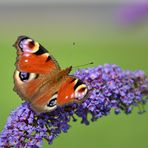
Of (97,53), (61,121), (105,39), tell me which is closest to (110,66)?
(61,121)

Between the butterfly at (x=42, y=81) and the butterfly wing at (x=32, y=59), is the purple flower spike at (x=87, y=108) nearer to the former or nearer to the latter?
the butterfly at (x=42, y=81)

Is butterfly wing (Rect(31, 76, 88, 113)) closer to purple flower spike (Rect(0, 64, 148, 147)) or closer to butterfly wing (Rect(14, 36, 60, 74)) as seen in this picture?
purple flower spike (Rect(0, 64, 148, 147))

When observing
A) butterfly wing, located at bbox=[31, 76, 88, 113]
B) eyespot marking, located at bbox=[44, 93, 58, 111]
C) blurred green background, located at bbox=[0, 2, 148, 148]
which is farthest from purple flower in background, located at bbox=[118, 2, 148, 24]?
eyespot marking, located at bbox=[44, 93, 58, 111]

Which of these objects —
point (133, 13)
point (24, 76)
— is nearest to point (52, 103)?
point (24, 76)

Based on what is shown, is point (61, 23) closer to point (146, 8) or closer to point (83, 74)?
point (146, 8)

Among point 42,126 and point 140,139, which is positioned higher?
point 42,126

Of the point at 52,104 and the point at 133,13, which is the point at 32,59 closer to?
the point at 52,104
